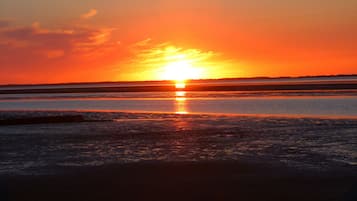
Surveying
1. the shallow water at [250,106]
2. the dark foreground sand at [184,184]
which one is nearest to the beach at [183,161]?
the dark foreground sand at [184,184]

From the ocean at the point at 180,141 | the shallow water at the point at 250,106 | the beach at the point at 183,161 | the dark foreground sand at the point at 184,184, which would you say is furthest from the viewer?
the shallow water at the point at 250,106

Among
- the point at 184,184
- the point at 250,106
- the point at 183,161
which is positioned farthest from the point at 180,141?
the point at 250,106

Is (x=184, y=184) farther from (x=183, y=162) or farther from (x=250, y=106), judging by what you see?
(x=250, y=106)

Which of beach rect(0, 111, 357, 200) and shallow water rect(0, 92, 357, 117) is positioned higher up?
shallow water rect(0, 92, 357, 117)

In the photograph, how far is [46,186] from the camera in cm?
1389

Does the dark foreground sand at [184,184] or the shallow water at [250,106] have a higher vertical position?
the shallow water at [250,106]

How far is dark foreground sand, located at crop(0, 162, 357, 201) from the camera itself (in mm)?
12516

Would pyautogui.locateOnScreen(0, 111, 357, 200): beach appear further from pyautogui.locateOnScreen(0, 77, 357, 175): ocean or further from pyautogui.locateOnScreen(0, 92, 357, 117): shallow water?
pyautogui.locateOnScreen(0, 92, 357, 117): shallow water

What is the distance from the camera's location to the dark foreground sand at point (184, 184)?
41.1ft

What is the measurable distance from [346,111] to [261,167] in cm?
2307

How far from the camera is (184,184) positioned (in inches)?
547

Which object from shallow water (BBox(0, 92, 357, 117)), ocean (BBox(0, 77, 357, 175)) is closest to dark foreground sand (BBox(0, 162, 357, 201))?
ocean (BBox(0, 77, 357, 175))

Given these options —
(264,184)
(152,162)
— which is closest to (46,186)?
(152,162)

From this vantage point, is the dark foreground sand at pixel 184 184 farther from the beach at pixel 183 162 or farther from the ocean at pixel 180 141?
the ocean at pixel 180 141
